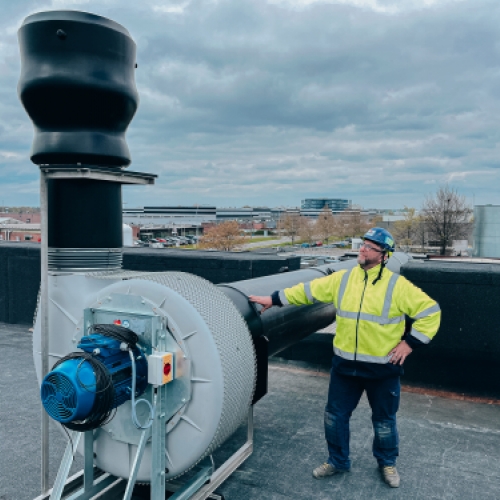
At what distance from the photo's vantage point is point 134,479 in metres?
2.58

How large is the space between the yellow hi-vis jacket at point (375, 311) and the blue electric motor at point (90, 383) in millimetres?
1438

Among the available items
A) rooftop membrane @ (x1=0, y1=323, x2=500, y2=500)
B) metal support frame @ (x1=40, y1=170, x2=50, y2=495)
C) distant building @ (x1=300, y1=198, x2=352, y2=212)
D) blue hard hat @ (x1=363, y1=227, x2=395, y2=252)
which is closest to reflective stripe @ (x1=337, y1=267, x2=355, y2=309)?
blue hard hat @ (x1=363, y1=227, x2=395, y2=252)

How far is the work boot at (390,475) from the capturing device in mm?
3641

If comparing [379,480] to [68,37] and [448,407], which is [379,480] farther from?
[68,37]

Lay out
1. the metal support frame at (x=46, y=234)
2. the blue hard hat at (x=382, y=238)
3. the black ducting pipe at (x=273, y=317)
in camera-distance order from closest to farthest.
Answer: the metal support frame at (x=46, y=234), the black ducting pipe at (x=273, y=317), the blue hard hat at (x=382, y=238)

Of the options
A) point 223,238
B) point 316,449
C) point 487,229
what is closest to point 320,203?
point 223,238

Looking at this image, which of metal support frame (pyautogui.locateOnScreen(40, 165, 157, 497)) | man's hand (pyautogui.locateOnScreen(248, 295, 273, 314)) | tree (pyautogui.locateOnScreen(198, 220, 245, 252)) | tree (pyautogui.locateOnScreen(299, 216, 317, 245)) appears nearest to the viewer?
metal support frame (pyautogui.locateOnScreen(40, 165, 157, 497))

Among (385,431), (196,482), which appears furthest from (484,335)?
(196,482)

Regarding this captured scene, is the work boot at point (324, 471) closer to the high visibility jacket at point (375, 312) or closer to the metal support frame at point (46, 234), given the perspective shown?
the high visibility jacket at point (375, 312)

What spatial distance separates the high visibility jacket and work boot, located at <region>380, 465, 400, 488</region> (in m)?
0.84

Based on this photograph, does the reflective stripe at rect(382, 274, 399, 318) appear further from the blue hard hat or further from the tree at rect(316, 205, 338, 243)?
the tree at rect(316, 205, 338, 243)

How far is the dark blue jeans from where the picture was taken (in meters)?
3.73

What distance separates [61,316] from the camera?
3.21 m

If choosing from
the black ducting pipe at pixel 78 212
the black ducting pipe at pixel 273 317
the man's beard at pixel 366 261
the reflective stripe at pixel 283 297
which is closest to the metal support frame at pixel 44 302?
the black ducting pipe at pixel 78 212
